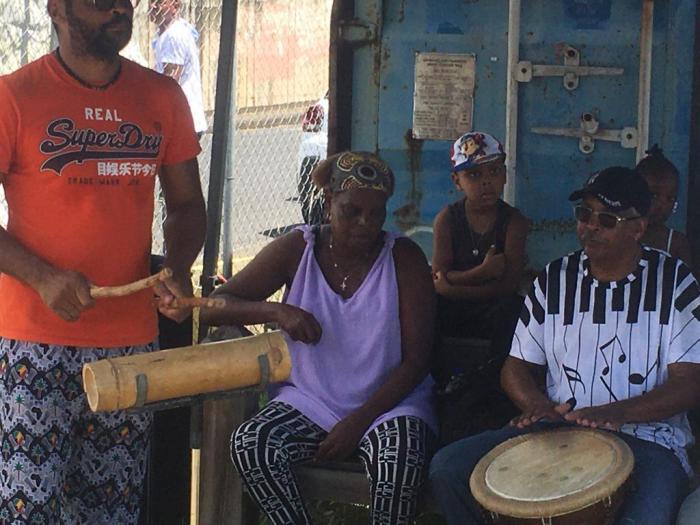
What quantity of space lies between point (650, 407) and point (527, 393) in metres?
0.38

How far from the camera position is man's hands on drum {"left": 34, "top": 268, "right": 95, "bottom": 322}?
2.99 meters

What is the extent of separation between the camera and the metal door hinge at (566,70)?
501 cm

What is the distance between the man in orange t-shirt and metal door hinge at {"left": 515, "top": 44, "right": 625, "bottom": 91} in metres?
2.16

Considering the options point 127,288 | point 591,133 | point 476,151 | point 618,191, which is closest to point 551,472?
point 618,191

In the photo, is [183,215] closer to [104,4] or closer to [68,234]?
[68,234]

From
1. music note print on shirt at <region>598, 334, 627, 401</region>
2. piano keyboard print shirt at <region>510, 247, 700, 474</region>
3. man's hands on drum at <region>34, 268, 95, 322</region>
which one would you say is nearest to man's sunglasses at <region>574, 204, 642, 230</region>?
piano keyboard print shirt at <region>510, 247, 700, 474</region>

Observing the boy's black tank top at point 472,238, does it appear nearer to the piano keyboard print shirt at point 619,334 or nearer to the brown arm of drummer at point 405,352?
the brown arm of drummer at point 405,352

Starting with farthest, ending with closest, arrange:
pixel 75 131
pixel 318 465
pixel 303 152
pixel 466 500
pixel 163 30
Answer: pixel 303 152, pixel 163 30, pixel 318 465, pixel 466 500, pixel 75 131

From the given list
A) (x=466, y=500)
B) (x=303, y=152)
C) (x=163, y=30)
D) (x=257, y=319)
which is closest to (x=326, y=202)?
(x=257, y=319)

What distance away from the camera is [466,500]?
3465mm

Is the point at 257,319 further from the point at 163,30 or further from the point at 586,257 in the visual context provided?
the point at 163,30

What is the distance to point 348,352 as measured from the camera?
3865 millimetres

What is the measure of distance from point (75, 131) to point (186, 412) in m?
1.26

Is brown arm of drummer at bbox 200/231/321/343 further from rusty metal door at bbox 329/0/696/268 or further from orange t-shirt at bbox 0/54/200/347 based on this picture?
rusty metal door at bbox 329/0/696/268
